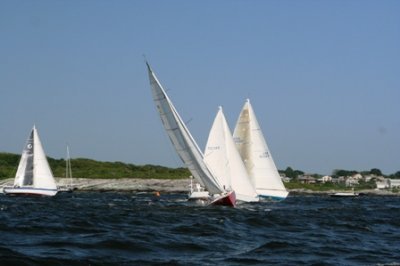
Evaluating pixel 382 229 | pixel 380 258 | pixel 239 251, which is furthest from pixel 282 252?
pixel 382 229

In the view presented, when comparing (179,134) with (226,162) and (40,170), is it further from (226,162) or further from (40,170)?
(40,170)

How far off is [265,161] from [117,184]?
6627 cm

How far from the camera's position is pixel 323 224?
3303cm

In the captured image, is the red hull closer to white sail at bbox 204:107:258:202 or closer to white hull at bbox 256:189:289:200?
white sail at bbox 204:107:258:202

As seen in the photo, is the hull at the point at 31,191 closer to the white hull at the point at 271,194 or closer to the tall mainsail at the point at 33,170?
the tall mainsail at the point at 33,170

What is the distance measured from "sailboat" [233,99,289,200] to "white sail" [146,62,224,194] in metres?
17.8

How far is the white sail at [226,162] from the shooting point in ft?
175

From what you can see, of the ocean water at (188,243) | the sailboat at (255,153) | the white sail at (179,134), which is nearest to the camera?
the ocean water at (188,243)

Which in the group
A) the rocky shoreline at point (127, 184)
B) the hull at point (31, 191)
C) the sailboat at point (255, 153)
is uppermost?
the sailboat at point (255, 153)

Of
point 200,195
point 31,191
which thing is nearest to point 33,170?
point 31,191

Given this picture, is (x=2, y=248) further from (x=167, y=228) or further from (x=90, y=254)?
(x=167, y=228)

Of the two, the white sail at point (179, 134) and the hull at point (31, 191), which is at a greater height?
the white sail at point (179, 134)

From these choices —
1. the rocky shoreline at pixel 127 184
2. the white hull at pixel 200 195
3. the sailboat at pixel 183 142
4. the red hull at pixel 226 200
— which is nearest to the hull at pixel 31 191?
the white hull at pixel 200 195

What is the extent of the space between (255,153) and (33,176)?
1122 inches
